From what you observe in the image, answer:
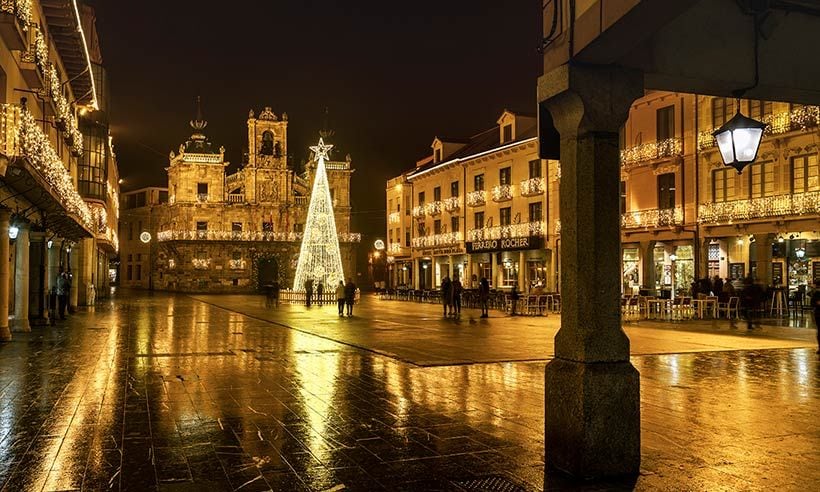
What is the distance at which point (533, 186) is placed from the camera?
39344 mm

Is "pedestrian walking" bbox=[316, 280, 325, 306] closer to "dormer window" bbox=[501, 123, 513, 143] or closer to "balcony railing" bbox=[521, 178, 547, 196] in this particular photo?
"balcony railing" bbox=[521, 178, 547, 196]

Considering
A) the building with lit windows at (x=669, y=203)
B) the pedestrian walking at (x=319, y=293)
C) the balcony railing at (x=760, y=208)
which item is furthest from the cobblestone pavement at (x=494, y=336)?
the pedestrian walking at (x=319, y=293)

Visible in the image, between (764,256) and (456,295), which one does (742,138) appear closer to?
(456,295)

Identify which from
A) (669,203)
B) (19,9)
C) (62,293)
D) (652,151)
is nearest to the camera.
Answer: (19,9)

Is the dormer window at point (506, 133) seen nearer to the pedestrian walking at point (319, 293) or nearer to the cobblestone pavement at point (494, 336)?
the pedestrian walking at point (319, 293)

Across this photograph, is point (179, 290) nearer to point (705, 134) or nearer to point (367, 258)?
point (367, 258)

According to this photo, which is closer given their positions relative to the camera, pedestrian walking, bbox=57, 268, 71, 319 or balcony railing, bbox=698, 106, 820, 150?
pedestrian walking, bbox=57, 268, 71, 319

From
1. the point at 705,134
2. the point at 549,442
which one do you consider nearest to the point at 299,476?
the point at 549,442

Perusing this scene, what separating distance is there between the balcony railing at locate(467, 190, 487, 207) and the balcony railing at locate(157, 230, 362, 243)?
26593 mm

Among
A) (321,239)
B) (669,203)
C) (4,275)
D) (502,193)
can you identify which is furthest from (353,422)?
(502,193)

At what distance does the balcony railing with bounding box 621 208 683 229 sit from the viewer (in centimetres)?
3025

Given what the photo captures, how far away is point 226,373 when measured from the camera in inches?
446

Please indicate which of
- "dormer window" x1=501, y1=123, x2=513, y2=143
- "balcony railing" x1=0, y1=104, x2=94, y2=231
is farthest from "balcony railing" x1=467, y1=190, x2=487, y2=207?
"balcony railing" x1=0, y1=104, x2=94, y2=231

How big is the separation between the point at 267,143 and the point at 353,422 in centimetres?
6379
